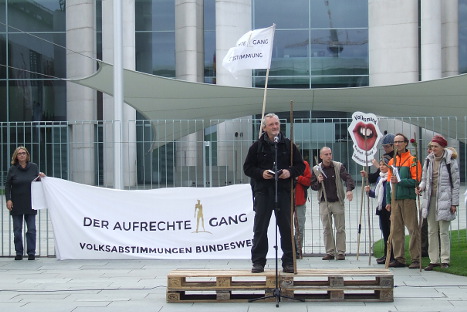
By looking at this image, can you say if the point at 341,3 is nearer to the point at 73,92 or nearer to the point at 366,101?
the point at 366,101

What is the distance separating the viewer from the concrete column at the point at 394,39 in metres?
29.1

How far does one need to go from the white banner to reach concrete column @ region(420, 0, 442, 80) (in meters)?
19.9

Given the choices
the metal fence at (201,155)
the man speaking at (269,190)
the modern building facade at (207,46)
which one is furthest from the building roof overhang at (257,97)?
the man speaking at (269,190)

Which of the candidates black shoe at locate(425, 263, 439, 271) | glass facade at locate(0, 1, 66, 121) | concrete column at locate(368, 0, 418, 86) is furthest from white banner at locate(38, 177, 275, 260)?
glass facade at locate(0, 1, 66, 121)

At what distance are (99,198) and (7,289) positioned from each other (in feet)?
9.91

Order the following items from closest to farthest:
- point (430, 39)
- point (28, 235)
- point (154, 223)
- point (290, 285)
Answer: point (290, 285) < point (154, 223) < point (28, 235) < point (430, 39)

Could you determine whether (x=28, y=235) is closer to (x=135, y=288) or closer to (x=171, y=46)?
(x=135, y=288)

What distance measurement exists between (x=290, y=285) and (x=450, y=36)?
86.2 ft

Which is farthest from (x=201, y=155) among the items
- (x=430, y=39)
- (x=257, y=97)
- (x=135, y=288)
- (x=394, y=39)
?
(x=430, y=39)

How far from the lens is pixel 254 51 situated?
12.6 m

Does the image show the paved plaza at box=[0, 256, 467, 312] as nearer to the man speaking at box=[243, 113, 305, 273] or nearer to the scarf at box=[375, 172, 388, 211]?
the man speaking at box=[243, 113, 305, 273]

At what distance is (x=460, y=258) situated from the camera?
11102 millimetres

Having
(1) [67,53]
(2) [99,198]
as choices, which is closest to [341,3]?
(1) [67,53]

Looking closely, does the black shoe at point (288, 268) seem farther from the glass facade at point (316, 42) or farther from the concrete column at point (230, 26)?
the glass facade at point (316, 42)
